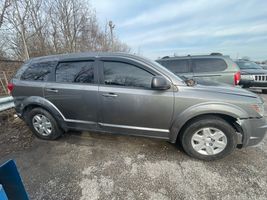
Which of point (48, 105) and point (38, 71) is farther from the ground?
point (38, 71)

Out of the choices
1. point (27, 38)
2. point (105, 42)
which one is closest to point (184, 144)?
point (27, 38)

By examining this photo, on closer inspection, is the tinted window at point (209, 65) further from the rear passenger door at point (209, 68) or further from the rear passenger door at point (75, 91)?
the rear passenger door at point (75, 91)

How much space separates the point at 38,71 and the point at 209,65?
5.03 m

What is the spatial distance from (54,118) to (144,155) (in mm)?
2013

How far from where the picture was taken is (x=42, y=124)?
375cm

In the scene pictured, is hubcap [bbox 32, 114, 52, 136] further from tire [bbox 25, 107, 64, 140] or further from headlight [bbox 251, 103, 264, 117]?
headlight [bbox 251, 103, 264, 117]

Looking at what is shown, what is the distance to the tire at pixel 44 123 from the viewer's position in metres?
3.64

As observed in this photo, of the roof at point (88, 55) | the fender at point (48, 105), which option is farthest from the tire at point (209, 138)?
the fender at point (48, 105)

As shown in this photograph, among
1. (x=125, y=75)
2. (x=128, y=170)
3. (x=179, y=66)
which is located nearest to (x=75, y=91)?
(x=125, y=75)

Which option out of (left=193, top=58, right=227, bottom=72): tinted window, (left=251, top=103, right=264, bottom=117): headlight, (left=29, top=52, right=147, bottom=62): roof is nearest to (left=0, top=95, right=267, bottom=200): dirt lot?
(left=251, top=103, right=264, bottom=117): headlight

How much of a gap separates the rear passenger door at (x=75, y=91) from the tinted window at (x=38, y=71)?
195 millimetres

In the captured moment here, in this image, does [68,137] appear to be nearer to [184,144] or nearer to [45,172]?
[45,172]

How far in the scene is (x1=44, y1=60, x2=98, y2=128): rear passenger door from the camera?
10.4 feet

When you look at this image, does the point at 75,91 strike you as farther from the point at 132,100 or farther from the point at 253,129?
the point at 253,129
